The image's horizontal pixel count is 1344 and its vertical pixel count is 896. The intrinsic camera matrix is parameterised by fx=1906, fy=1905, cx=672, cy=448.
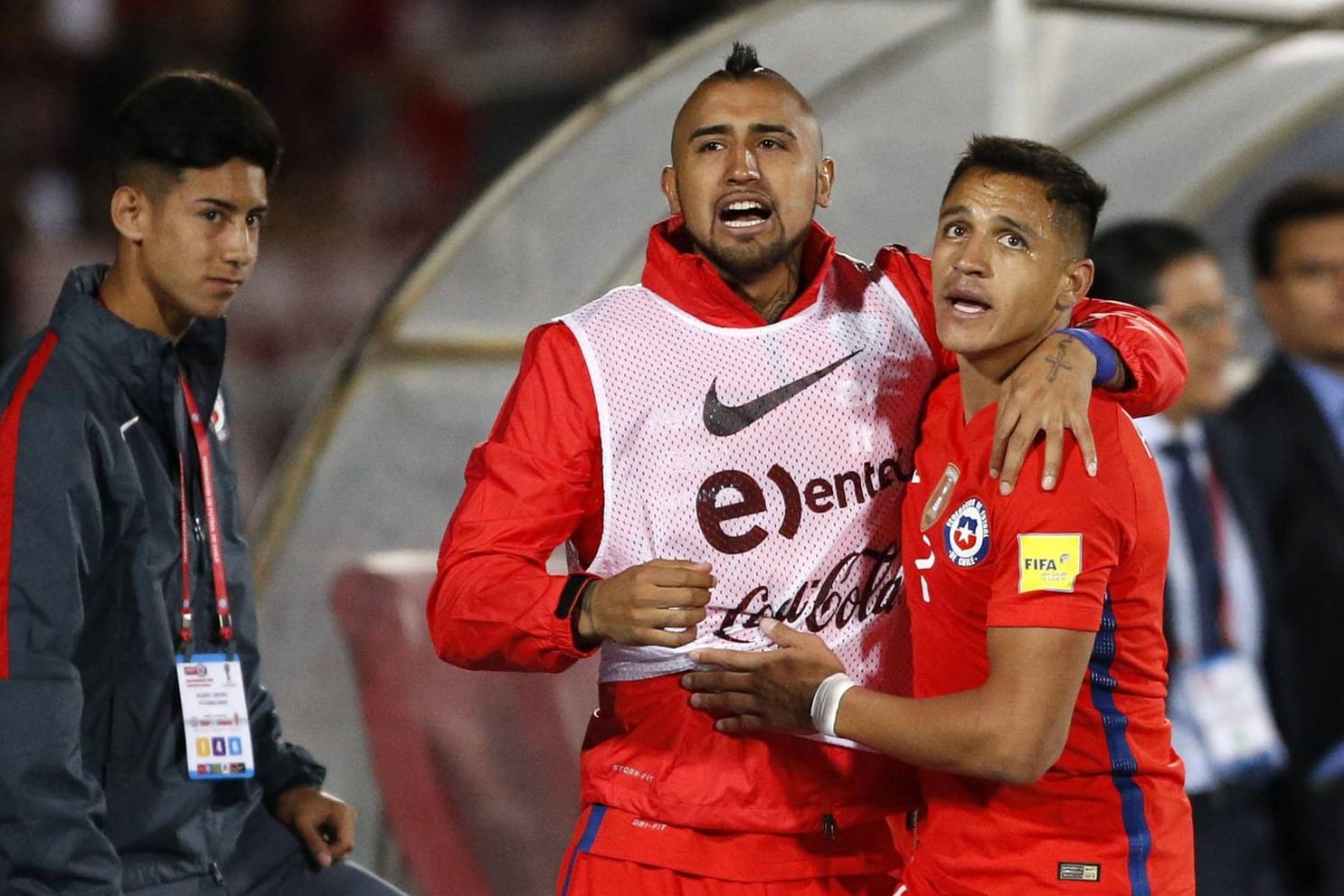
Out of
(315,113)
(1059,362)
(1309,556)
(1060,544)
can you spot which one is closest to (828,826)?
(1060,544)

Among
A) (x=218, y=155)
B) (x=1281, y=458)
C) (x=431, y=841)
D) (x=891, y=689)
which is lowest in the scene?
(x=431, y=841)

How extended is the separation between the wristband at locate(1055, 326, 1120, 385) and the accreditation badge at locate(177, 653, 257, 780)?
1406 millimetres

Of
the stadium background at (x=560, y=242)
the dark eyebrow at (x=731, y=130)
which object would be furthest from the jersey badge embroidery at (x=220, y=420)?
the stadium background at (x=560, y=242)

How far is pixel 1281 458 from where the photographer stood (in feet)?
15.6

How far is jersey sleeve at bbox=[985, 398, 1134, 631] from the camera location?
246cm

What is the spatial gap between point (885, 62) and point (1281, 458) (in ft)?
5.58

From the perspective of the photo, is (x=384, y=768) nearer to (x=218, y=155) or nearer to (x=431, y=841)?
(x=431, y=841)

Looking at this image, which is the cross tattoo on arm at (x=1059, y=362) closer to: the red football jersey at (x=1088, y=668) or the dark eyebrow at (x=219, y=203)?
the red football jersey at (x=1088, y=668)

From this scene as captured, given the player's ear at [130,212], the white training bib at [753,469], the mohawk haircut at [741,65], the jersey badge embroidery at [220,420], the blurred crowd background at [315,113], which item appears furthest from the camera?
the blurred crowd background at [315,113]

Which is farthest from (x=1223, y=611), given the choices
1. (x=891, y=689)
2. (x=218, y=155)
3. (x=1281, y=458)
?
(x=218, y=155)

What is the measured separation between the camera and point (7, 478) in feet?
9.14

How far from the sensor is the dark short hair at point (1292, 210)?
16.5 ft

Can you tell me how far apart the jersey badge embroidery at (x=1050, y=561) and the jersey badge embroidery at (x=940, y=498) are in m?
0.20

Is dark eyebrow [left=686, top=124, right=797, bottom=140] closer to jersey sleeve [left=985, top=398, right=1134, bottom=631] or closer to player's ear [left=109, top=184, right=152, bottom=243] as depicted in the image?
jersey sleeve [left=985, top=398, right=1134, bottom=631]
